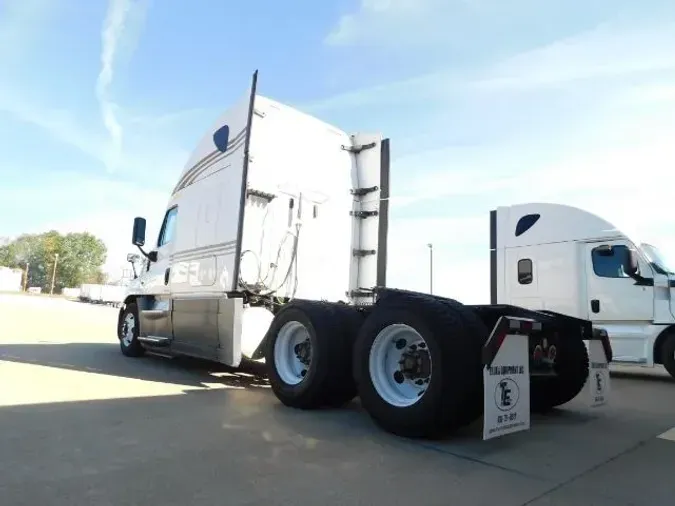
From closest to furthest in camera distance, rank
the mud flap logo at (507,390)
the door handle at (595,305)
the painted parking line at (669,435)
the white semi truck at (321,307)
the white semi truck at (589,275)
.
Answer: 1. the mud flap logo at (507,390)
2. the white semi truck at (321,307)
3. the painted parking line at (669,435)
4. the white semi truck at (589,275)
5. the door handle at (595,305)

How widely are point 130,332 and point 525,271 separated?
7.73m

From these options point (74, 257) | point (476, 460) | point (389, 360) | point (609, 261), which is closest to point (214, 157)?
point (389, 360)

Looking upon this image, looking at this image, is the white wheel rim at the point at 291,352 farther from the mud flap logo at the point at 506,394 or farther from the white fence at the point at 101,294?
the white fence at the point at 101,294

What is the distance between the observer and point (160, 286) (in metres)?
8.93

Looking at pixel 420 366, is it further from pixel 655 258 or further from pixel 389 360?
pixel 655 258

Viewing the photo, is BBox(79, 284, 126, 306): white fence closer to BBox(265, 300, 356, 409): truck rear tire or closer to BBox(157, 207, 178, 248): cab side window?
BBox(157, 207, 178, 248): cab side window

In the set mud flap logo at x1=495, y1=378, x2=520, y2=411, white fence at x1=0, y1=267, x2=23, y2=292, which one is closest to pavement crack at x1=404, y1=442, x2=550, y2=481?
mud flap logo at x1=495, y1=378, x2=520, y2=411

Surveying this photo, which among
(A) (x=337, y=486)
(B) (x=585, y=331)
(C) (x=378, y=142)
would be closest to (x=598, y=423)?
(B) (x=585, y=331)

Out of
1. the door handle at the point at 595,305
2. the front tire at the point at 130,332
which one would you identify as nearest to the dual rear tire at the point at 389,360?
the front tire at the point at 130,332

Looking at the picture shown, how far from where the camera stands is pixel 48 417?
4824mm

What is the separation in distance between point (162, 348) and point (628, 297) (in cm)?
790

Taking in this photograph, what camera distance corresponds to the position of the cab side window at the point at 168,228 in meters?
9.00

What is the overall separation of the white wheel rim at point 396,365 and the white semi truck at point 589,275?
5.98 m

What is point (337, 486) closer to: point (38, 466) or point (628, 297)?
point (38, 466)
